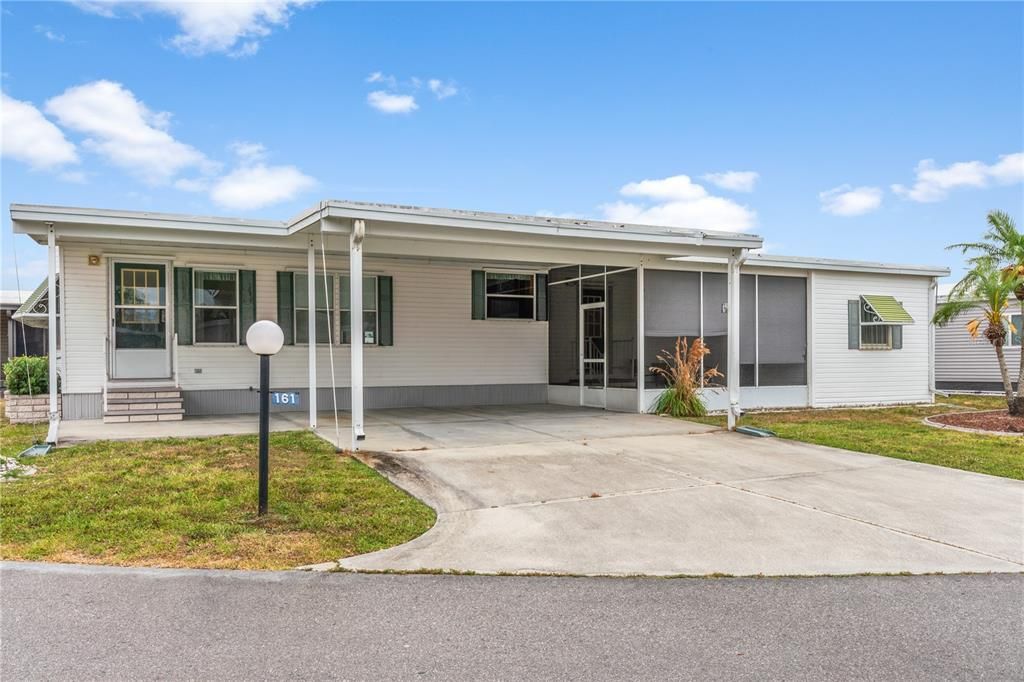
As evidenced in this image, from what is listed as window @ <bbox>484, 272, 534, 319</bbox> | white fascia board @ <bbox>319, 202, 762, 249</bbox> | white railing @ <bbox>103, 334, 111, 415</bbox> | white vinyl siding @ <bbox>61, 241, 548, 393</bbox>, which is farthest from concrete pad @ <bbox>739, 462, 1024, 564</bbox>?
white railing @ <bbox>103, 334, 111, 415</bbox>

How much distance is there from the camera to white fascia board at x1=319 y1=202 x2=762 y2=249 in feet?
27.9

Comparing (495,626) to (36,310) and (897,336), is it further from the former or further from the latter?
(897,336)

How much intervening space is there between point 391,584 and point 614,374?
975 cm

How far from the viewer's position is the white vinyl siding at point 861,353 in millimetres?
14812

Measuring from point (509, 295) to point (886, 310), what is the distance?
27.6ft

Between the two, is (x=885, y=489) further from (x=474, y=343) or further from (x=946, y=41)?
(x=946, y=41)

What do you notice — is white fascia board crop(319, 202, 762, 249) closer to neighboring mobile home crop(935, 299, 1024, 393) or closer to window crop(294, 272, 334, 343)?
window crop(294, 272, 334, 343)

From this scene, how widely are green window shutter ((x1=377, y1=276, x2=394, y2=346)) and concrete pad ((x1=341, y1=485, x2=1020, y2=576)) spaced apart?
26.3 feet

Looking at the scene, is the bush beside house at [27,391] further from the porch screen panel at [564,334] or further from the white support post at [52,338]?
the porch screen panel at [564,334]

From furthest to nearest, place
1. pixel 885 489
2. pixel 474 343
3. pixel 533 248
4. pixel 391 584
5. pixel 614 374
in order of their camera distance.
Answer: pixel 474 343, pixel 614 374, pixel 533 248, pixel 885 489, pixel 391 584

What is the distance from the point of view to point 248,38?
41.2 feet

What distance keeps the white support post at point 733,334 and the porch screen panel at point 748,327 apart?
293 cm

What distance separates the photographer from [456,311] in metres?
14.4

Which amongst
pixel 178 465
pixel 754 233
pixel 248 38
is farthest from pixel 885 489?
pixel 248 38
